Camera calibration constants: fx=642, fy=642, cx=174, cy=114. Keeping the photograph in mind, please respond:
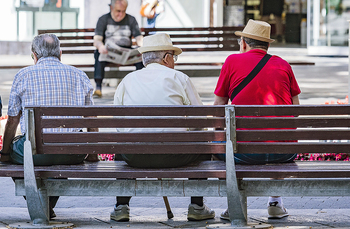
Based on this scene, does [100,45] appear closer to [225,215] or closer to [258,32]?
[258,32]

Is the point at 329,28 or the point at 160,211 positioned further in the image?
the point at 329,28

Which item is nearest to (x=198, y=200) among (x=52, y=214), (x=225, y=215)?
(x=225, y=215)

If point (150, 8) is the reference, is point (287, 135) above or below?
below

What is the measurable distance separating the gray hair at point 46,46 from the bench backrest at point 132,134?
73 centimetres

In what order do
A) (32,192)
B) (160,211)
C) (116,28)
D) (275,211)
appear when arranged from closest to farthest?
(32,192) < (275,211) < (160,211) < (116,28)

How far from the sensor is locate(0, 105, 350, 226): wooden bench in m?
4.15

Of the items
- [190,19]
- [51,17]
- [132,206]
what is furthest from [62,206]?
[190,19]

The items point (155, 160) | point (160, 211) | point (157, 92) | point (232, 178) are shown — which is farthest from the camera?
point (160, 211)

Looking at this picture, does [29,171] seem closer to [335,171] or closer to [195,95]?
[195,95]

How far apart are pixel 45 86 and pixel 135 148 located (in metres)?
0.92

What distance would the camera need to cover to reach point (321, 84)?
13.8m

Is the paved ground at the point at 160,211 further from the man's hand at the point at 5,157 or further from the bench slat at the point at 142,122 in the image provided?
the bench slat at the point at 142,122

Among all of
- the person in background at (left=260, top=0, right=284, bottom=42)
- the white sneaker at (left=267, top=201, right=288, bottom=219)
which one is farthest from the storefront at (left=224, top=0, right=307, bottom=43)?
the white sneaker at (left=267, top=201, right=288, bottom=219)

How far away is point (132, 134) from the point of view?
13.8 ft
